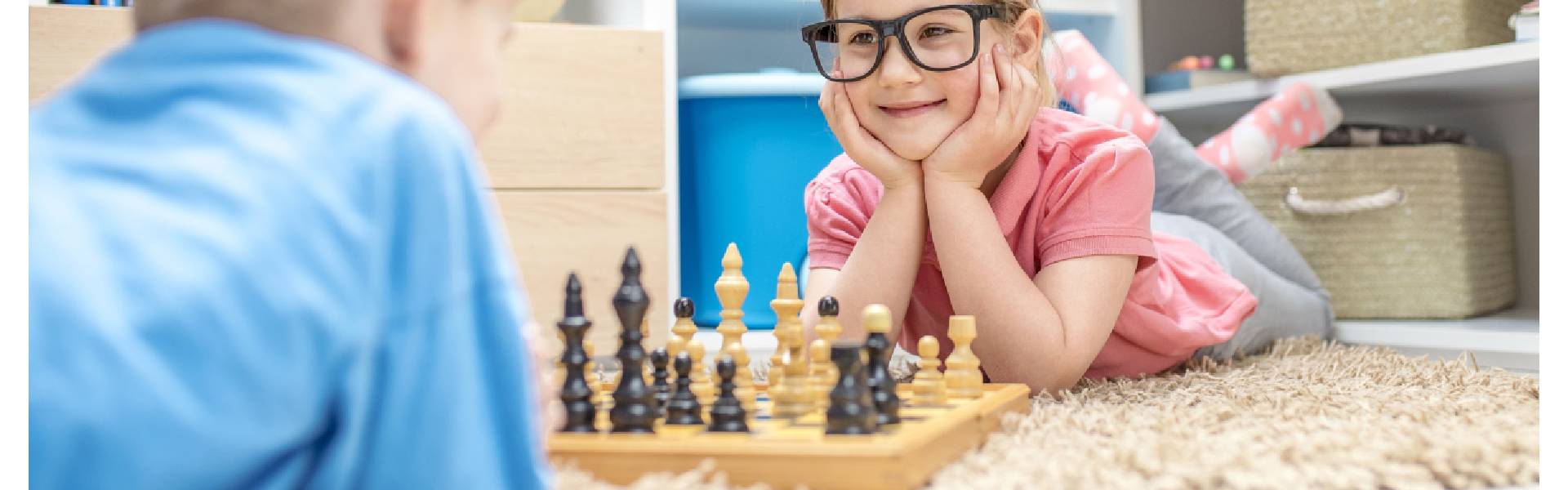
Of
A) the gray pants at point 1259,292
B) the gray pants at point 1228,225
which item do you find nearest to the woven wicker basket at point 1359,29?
the gray pants at point 1228,225

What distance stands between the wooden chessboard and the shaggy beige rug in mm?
12

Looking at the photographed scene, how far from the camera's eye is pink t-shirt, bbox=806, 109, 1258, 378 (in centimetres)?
114

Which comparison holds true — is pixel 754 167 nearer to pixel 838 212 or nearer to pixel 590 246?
pixel 590 246

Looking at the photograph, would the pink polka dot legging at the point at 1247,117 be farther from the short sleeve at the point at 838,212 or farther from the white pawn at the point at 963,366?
the white pawn at the point at 963,366

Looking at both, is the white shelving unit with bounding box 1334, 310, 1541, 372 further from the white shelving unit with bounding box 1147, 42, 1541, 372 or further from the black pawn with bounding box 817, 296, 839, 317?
the black pawn with bounding box 817, 296, 839, 317

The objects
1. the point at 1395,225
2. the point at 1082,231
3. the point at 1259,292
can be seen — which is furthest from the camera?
the point at 1395,225

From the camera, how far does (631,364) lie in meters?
0.76

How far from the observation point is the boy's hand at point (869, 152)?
45.5 inches

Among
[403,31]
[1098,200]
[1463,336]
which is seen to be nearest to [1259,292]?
[1463,336]

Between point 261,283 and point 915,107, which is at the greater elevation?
point 915,107

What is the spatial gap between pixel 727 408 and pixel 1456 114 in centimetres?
194

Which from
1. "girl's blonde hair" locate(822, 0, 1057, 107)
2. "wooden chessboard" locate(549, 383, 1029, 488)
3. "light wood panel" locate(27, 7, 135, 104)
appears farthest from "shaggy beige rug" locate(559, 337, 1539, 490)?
"light wood panel" locate(27, 7, 135, 104)

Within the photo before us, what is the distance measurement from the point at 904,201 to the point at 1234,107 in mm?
1251

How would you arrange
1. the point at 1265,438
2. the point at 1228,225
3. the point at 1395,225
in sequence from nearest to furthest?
the point at 1265,438
the point at 1228,225
the point at 1395,225
